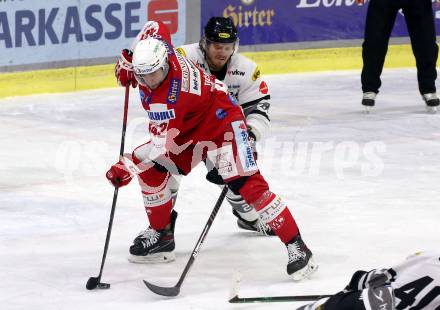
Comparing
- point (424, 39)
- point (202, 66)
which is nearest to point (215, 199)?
point (202, 66)

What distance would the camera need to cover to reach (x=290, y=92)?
31.6 ft

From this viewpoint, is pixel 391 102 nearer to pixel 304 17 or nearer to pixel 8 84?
pixel 304 17

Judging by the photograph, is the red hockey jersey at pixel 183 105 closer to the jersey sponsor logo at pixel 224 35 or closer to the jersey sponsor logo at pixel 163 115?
the jersey sponsor logo at pixel 163 115

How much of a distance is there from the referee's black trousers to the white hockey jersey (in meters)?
3.20

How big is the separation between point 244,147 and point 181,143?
292 millimetres

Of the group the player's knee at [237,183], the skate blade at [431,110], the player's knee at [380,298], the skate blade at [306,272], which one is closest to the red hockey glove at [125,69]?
the player's knee at [237,183]

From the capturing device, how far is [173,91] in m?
5.05

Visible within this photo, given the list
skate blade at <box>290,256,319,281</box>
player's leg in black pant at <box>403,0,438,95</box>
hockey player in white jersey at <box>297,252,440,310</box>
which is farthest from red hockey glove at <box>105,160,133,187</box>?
player's leg in black pant at <box>403,0,438,95</box>

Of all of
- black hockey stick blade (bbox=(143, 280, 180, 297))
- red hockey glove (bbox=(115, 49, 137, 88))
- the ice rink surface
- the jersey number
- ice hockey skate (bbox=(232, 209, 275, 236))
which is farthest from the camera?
ice hockey skate (bbox=(232, 209, 275, 236))

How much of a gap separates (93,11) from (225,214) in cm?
316

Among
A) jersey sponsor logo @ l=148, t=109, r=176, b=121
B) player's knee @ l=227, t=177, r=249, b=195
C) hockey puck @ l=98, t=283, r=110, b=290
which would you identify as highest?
jersey sponsor logo @ l=148, t=109, r=176, b=121

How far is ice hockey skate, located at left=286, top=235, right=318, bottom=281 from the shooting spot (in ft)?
17.1

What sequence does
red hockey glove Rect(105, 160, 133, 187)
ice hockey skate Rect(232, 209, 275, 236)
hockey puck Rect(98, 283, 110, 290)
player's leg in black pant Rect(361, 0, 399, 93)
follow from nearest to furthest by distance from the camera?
hockey puck Rect(98, 283, 110, 290) → red hockey glove Rect(105, 160, 133, 187) → ice hockey skate Rect(232, 209, 275, 236) → player's leg in black pant Rect(361, 0, 399, 93)

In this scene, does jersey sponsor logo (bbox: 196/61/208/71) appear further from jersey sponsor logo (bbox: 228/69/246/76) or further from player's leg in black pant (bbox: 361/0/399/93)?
player's leg in black pant (bbox: 361/0/399/93)
